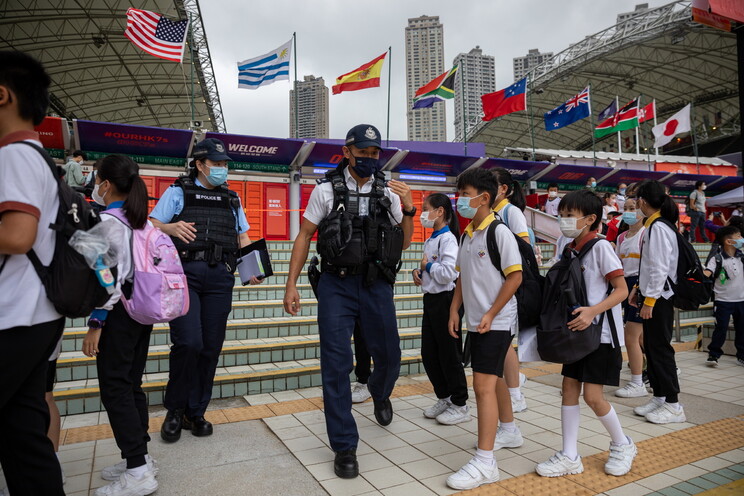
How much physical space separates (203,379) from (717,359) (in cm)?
589

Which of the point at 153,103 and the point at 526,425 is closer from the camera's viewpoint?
the point at 526,425

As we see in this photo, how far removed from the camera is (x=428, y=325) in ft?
13.3

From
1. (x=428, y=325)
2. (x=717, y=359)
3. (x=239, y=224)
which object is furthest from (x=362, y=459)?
(x=717, y=359)

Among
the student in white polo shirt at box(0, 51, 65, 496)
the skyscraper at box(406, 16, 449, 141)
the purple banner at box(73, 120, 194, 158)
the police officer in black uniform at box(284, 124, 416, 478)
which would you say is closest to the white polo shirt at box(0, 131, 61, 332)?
the student in white polo shirt at box(0, 51, 65, 496)

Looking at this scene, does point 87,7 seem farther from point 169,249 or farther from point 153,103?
point 169,249

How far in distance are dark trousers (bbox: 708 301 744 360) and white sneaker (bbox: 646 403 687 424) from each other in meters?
2.41

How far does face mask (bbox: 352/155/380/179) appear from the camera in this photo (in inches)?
125

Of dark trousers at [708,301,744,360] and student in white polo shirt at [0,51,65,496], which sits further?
dark trousers at [708,301,744,360]

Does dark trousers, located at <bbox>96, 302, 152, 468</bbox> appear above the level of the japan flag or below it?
below

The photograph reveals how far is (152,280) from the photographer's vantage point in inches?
108

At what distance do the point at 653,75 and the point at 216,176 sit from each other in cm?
3339

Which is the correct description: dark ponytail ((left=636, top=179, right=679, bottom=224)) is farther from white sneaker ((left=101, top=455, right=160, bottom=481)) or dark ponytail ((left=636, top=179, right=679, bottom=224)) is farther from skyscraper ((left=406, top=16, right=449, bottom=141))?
skyscraper ((left=406, top=16, right=449, bottom=141))

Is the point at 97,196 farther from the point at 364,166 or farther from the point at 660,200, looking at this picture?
the point at 660,200

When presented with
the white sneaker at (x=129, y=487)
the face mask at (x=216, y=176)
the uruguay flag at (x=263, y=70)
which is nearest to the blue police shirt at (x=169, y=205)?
the face mask at (x=216, y=176)
